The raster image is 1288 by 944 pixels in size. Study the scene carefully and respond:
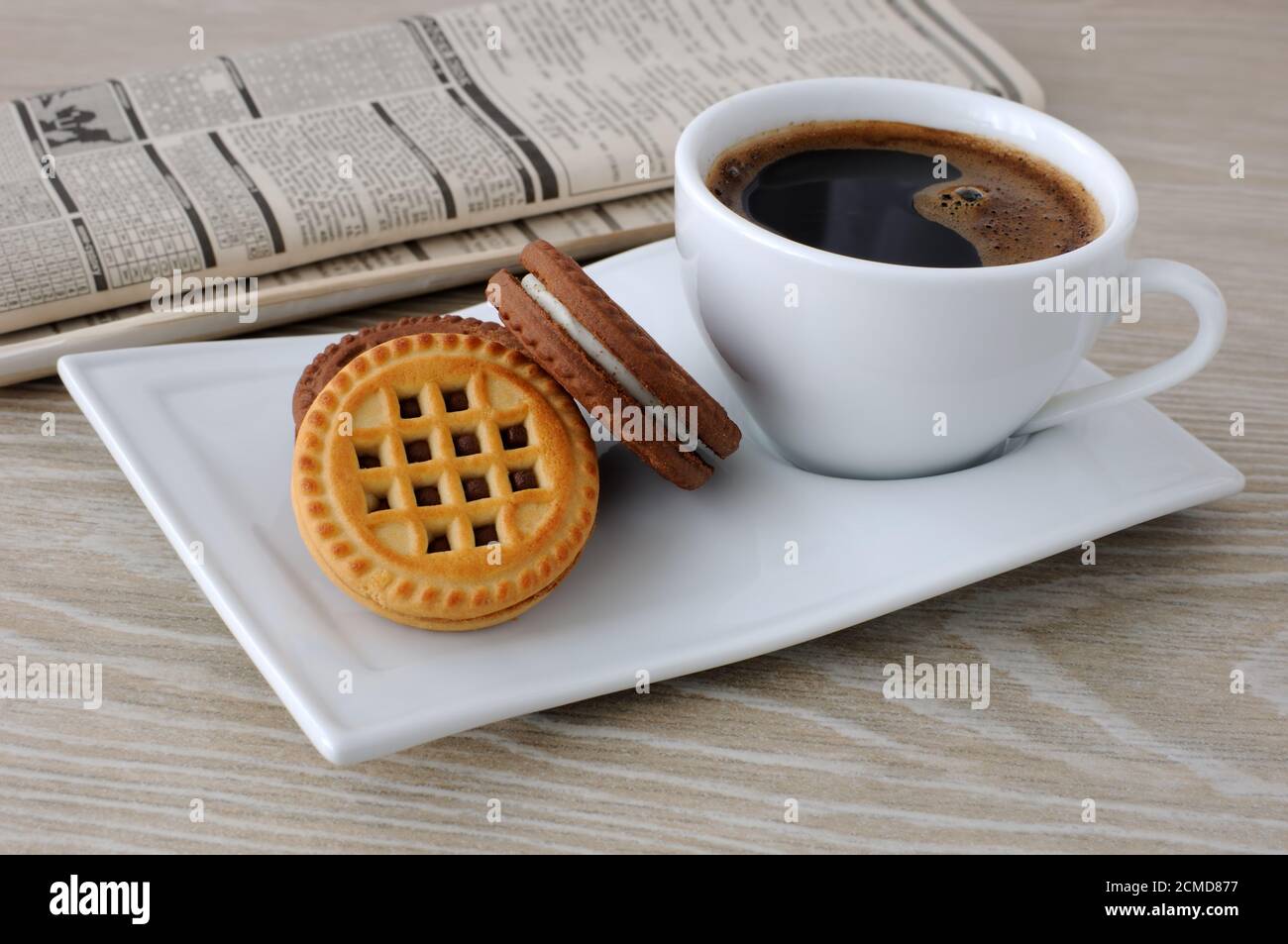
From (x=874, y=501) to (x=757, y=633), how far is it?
152 mm

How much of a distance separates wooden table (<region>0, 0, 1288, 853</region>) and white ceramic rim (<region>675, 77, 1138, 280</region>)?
220 millimetres

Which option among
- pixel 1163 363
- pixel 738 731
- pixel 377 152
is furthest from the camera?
pixel 377 152

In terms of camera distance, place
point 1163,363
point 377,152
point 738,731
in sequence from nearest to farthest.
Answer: point 738,731, point 1163,363, point 377,152

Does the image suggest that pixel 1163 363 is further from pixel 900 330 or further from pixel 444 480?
pixel 444 480

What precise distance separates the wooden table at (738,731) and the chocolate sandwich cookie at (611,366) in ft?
0.47

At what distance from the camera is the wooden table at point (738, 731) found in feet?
2.28

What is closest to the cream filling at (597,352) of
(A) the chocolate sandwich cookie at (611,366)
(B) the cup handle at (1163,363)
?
(A) the chocolate sandwich cookie at (611,366)

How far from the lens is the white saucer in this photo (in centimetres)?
71

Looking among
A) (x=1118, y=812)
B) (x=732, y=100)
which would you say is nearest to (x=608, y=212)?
(x=732, y=100)

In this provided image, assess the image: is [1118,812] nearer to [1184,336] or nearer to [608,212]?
[1184,336]

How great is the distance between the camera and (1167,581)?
87 centimetres

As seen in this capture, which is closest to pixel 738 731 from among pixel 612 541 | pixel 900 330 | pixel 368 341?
pixel 612 541

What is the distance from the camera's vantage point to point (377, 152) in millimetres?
1250

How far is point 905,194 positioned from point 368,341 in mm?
396
